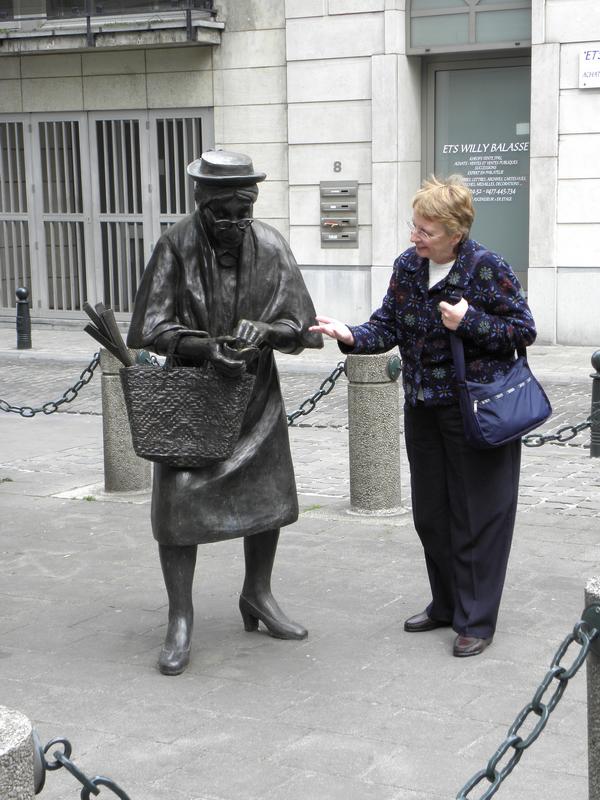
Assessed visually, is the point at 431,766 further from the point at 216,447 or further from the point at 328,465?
the point at 328,465

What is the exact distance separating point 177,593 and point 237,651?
0.36 m

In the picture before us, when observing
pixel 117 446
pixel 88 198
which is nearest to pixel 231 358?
pixel 117 446

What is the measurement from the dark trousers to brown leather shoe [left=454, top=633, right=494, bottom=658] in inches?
1.1

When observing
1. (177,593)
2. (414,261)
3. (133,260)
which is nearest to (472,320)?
(414,261)

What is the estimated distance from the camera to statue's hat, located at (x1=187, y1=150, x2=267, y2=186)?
197 inches

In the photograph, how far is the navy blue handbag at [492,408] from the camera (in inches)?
203

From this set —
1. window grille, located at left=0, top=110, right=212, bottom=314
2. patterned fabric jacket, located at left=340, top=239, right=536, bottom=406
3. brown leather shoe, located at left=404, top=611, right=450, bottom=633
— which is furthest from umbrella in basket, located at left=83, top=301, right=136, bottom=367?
window grille, located at left=0, top=110, right=212, bottom=314

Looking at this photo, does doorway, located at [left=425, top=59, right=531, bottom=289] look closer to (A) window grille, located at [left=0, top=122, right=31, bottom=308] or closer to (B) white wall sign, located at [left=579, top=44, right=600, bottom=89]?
(B) white wall sign, located at [left=579, top=44, right=600, bottom=89]

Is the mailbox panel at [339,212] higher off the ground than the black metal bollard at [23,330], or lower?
higher

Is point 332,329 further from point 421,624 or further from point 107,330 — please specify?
point 421,624

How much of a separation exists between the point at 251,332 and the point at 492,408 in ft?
3.14

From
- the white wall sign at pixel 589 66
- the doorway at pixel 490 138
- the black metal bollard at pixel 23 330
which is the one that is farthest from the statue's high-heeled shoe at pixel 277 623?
the black metal bollard at pixel 23 330

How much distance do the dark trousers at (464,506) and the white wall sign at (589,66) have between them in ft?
32.4

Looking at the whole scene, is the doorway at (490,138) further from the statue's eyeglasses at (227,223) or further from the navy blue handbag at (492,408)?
the statue's eyeglasses at (227,223)
